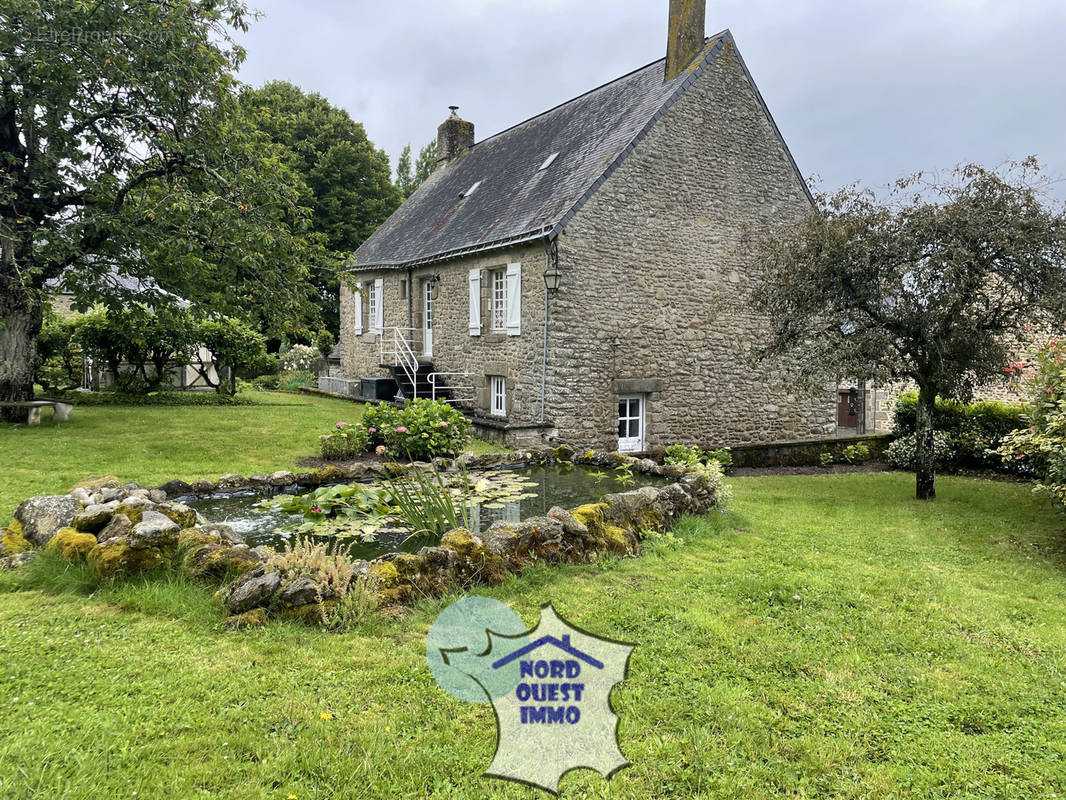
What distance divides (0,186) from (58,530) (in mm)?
9494

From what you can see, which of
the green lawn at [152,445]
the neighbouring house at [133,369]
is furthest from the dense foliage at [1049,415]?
the neighbouring house at [133,369]

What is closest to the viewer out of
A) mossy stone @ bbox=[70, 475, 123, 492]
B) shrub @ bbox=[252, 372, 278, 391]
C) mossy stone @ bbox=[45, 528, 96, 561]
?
mossy stone @ bbox=[45, 528, 96, 561]

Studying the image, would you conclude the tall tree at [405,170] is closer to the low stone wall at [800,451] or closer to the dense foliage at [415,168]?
the dense foliage at [415,168]

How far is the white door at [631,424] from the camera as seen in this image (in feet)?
41.8

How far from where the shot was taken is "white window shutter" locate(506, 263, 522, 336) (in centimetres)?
1245

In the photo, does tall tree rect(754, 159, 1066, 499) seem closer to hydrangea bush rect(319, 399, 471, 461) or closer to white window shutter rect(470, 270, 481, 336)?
hydrangea bush rect(319, 399, 471, 461)

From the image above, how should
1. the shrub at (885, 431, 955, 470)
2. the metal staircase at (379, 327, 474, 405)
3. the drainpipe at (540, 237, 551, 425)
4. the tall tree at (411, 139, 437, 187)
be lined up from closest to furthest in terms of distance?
the drainpipe at (540, 237, 551, 425) < the shrub at (885, 431, 955, 470) < the metal staircase at (379, 327, 474, 405) < the tall tree at (411, 139, 437, 187)

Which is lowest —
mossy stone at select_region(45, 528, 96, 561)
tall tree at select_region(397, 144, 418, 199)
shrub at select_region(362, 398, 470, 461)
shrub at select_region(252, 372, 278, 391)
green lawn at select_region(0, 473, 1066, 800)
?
green lawn at select_region(0, 473, 1066, 800)

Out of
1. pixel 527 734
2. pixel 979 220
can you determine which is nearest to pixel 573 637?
pixel 527 734

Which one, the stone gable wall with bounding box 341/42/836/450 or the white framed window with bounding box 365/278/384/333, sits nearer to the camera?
the stone gable wall with bounding box 341/42/836/450

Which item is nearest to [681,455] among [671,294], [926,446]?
[926,446]

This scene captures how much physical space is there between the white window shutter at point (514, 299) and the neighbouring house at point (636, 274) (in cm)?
4

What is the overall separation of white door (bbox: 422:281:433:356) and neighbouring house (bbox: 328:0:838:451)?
1004 millimetres

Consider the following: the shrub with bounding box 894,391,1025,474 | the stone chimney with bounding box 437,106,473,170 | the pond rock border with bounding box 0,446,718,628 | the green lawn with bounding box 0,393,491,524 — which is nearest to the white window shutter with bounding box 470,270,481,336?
the green lawn with bounding box 0,393,491,524
